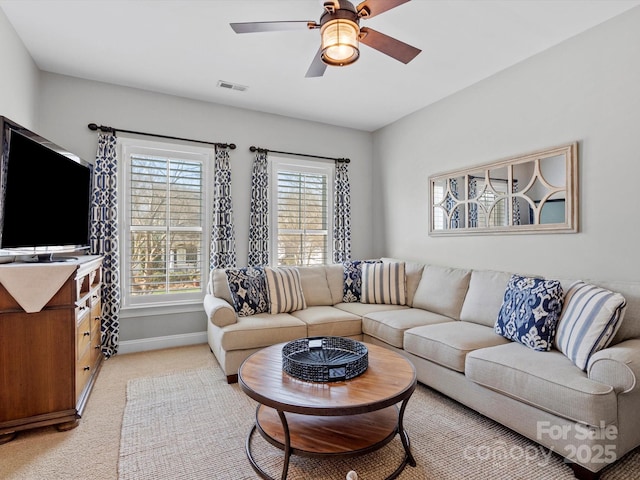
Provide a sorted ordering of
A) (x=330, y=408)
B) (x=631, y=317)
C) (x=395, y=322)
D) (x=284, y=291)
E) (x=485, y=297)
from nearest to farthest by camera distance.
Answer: (x=330, y=408) → (x=631, y=317) → (x=485, y=297) → (x=395, y=322) → (x=284, y=291)

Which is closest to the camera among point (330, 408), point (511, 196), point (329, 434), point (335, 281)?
point (330, 408)

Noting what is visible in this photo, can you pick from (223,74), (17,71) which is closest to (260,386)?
(223,74)

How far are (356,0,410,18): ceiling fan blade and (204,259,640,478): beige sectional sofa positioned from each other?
7.24 feet

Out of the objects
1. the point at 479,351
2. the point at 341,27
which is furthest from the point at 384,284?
the point at 341,27

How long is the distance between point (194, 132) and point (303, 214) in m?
1.68

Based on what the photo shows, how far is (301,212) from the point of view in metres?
4.76

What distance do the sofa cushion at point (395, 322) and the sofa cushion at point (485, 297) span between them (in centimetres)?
23

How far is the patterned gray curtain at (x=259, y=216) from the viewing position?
14.2 ft

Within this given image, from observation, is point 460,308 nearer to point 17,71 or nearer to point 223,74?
point 223,74

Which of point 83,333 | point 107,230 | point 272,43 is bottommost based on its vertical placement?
point 83,333

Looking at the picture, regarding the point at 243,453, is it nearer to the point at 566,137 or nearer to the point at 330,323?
the point at 330,323

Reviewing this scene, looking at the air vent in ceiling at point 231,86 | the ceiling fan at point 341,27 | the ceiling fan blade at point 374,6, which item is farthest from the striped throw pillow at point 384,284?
the ceiling fan blade at point 374,6

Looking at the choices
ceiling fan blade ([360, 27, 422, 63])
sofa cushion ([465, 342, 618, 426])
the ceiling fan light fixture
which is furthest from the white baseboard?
ceiling fan blade ([360, 27, 422, 63])

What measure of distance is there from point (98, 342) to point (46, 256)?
1078mm
